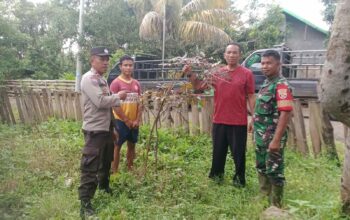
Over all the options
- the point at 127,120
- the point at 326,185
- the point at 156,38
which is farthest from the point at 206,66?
the point at 156,38

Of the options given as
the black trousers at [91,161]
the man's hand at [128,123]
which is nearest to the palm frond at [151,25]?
the man's hand at [128,123]

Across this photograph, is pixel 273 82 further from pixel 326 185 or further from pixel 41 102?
pixel 41 102

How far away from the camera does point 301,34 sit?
67.6 feet

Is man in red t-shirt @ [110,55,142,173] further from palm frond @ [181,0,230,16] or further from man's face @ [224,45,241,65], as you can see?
palm frond @ [181,0,230,16]

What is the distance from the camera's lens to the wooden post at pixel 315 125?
5.38 m

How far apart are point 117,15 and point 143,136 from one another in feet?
39.4

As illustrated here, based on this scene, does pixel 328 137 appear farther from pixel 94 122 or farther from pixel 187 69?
pixel 94 122

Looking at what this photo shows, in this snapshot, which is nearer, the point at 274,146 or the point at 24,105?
the point at 274,146

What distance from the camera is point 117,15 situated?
17.2 metres

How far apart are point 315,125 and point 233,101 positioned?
199 cm

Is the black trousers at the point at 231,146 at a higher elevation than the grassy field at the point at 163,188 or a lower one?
higher

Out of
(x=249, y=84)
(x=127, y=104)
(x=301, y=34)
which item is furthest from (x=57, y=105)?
(x=301, y=34)

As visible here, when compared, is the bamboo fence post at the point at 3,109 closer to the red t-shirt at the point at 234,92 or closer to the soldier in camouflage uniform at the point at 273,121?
the red t-shirt at the point at 234,92

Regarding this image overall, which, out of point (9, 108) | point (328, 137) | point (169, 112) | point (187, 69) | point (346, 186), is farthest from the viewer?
point (9, 108)
